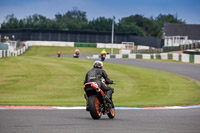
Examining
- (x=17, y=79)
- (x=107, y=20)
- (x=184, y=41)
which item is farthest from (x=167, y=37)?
(x=17, y=79)

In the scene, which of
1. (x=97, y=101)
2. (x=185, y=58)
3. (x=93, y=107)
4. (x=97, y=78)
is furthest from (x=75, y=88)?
(x=185, y=58)

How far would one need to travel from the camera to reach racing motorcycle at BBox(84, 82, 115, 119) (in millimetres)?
9711

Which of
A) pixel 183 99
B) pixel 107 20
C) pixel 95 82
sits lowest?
pixel 183 99

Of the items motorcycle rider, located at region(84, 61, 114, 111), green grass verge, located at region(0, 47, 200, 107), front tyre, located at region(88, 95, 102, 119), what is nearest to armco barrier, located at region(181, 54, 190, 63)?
green grass verge, located at region(0, 47, 200, 107)

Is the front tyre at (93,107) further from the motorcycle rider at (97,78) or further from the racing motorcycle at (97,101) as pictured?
the motorcycle rider at (97,78)

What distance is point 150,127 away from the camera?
8.20 m

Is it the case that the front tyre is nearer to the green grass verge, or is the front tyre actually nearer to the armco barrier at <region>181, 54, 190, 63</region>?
the green grass verge

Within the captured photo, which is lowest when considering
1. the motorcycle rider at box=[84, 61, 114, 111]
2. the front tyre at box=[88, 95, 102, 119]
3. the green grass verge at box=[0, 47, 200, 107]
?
the green grass verge at box=[0, 47, 200, 107]

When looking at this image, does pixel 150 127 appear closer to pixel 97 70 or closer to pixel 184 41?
pixel 97 70

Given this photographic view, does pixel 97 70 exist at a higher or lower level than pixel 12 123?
higher

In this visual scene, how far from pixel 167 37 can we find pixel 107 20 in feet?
175

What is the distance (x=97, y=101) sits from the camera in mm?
10109

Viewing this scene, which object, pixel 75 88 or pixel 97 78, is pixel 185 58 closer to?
pixel 75 88

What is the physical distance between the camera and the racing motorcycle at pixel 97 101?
971 cm
